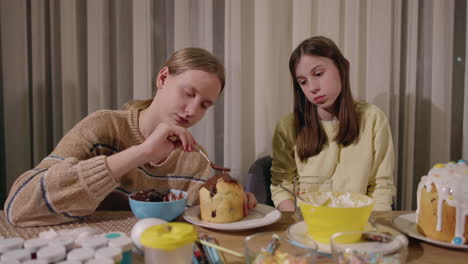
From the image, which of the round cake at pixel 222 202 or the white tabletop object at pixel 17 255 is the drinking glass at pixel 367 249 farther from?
the white tabletop object at pixel 17 255

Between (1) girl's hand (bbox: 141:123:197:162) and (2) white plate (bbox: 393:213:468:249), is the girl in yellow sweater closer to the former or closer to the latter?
(2) white plate (bbox: 393:213:468:249)

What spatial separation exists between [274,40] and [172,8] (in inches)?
23.5

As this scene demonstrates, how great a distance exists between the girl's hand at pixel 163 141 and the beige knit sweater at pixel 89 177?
125 millimetres

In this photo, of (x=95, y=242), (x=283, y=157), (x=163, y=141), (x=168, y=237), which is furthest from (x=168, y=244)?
(x=283, y=157)

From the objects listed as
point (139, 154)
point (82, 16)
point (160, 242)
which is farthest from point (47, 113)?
point (160, 242)

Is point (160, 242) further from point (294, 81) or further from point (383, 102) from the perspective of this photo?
point (383, 102)

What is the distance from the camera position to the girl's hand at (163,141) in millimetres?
1006

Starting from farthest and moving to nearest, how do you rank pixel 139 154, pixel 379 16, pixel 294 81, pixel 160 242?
pixel 379 16 < pixel 294 81 < pixel 139 154 < pixel 160 242

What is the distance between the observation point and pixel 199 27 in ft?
6.31

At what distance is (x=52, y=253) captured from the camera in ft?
1.91

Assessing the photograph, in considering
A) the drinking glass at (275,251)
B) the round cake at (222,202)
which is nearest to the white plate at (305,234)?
the drinking glass at (275,251)

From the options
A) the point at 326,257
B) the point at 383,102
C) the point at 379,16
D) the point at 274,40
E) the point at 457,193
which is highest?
the point at 379,16

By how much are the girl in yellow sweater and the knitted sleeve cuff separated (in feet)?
2.83

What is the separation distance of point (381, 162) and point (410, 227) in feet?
2.63
